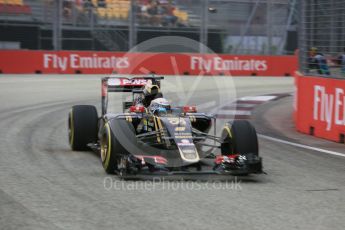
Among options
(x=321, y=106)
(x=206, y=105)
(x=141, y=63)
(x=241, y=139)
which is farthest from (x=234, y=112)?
(x=141, y=63)

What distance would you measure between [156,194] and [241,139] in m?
1.78

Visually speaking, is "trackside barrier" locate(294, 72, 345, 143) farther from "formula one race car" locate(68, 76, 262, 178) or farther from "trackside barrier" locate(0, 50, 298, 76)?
"trackside barrier" locate(0, 50, 298, 76)

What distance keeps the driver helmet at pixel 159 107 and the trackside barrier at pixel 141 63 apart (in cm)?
1842

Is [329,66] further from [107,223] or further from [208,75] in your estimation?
[208,75]

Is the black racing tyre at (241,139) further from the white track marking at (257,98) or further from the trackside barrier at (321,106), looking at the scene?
the white track marking at (257,98)

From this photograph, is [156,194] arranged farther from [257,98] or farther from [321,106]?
[257,98]

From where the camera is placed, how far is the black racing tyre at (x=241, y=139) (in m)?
8.49

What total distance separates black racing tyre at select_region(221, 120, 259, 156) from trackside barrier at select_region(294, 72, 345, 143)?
3.69 metres

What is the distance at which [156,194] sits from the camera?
7.14 metres

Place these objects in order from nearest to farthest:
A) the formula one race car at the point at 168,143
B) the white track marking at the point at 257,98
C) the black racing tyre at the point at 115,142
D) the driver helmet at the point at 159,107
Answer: the formula one race car at the point at 168,143 < the black racing tyre at the point at 115,142 < the driver helmet at the point at 159,107 < the white track marking at the point at 257,98

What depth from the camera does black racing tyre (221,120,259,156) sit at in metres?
8.49

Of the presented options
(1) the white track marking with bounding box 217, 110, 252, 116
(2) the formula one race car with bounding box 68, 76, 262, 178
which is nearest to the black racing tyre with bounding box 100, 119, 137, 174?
(2) the formula one race car with bounding box 68, 76, 262, 178

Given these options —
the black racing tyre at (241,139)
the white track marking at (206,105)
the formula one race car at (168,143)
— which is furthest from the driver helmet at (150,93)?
the white track marking at (206,105)

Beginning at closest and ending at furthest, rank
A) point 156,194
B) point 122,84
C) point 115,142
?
point 156,194 < point 115,142 < point 122,84
